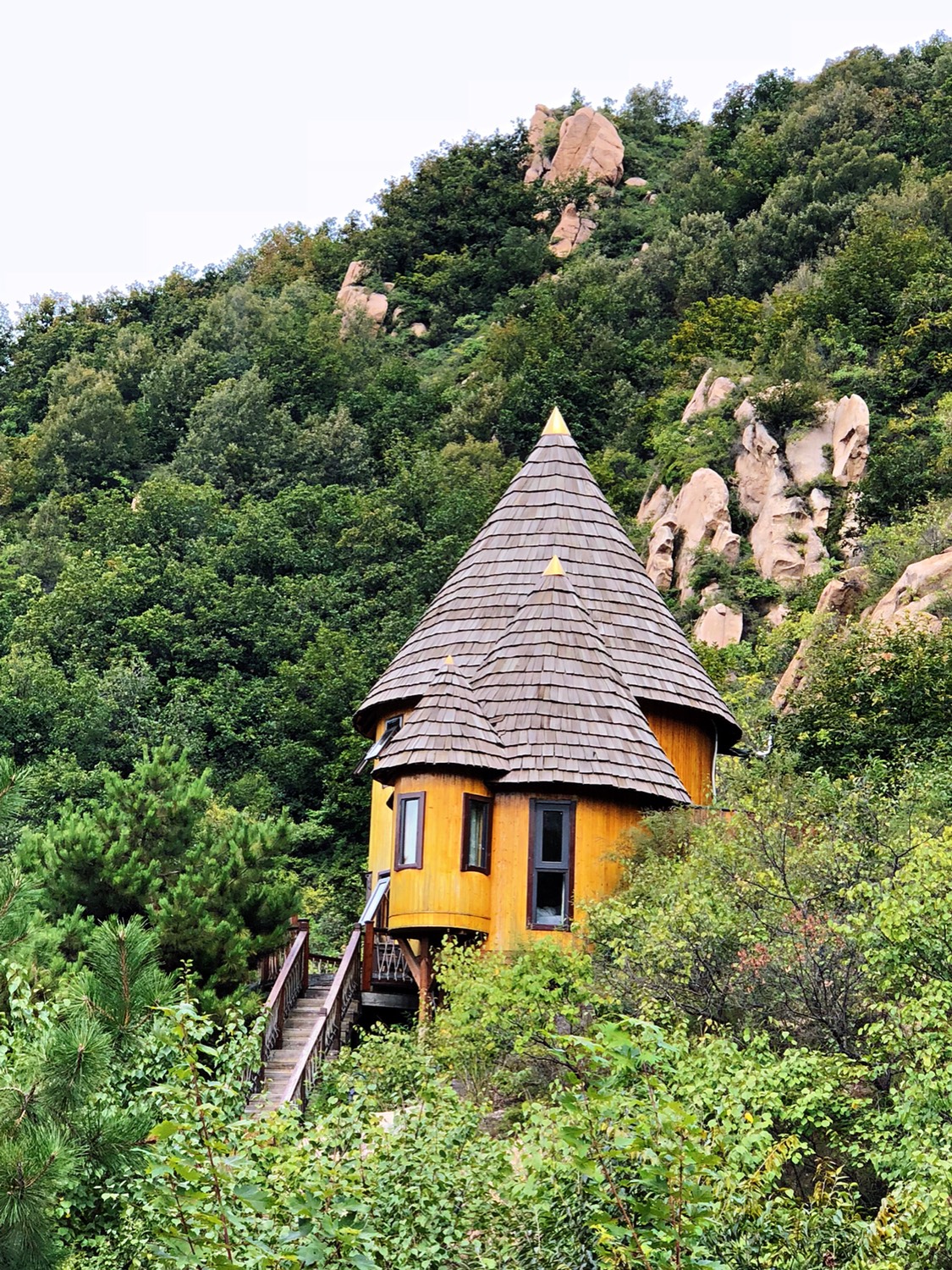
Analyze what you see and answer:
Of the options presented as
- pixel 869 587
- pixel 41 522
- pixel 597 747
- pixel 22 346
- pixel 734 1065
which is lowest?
pixel 734 1065

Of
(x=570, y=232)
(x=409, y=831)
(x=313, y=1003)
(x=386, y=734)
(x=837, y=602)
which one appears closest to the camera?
(x=409, y=831)

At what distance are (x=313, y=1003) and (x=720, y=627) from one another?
20.3 metres

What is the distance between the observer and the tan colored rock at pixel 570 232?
8212 centimetres

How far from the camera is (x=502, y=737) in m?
25.7

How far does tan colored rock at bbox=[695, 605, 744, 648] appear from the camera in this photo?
43219mm

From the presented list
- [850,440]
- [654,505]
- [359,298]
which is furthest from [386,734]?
[359,298]

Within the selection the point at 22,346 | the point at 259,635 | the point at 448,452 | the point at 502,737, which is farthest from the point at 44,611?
the point at 22,346

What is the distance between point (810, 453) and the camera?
4806 cm

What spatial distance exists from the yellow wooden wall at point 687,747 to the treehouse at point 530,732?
1.0 inches

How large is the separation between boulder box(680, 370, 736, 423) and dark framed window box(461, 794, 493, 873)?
28.9m

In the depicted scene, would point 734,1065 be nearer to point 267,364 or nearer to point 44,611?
point 44,611

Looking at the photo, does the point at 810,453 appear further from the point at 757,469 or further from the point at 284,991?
the point at 284,991

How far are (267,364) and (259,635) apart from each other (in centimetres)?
2221

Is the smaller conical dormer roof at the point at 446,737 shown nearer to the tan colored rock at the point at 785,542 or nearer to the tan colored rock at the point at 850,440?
the tan colored rock at the point at 785,542
